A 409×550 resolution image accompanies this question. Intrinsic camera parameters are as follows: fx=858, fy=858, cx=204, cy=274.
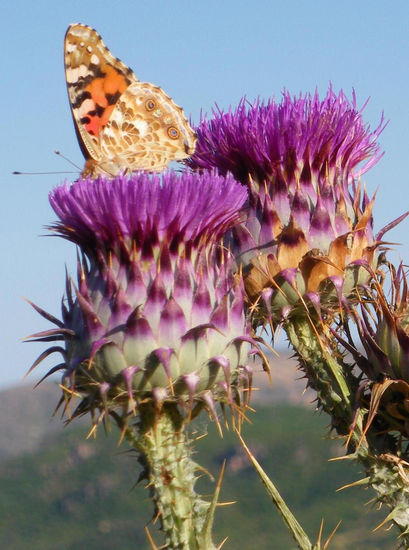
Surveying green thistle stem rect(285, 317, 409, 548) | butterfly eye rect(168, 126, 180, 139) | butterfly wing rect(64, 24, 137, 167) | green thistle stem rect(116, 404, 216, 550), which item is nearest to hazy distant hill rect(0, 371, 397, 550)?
green thistle stem rect(285, 317, 409, 548)

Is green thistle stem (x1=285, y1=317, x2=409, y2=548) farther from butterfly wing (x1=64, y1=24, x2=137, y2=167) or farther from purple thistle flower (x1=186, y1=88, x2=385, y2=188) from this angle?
butterfly wing (x1=64, y1=24, x2=137, y2=167)

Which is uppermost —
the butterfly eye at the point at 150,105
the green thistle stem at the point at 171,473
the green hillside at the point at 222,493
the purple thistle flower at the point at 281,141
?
the butterfly eye at the point at 150,105

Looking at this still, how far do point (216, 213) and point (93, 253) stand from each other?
1.08m

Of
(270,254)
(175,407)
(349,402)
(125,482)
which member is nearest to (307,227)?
(270,254)

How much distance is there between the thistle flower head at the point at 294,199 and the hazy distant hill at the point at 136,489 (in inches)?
4569

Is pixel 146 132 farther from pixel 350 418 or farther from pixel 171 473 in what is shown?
pixel 171 473

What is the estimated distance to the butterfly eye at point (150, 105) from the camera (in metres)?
9.31

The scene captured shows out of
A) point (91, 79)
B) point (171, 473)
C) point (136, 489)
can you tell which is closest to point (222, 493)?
point (136, 489)

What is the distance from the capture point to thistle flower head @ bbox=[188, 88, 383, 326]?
788 cm

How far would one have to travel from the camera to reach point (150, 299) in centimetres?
670

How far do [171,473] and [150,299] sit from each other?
4.42ft

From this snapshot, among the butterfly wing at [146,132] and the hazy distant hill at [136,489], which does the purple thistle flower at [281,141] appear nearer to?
the butterfly wing at [146,132]

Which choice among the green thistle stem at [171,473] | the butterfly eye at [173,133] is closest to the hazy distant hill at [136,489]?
the butterfly eye at [173,133]

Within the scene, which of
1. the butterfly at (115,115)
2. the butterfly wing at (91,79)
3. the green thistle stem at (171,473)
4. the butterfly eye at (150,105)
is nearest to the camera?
the green thistle stem at (171,473)
